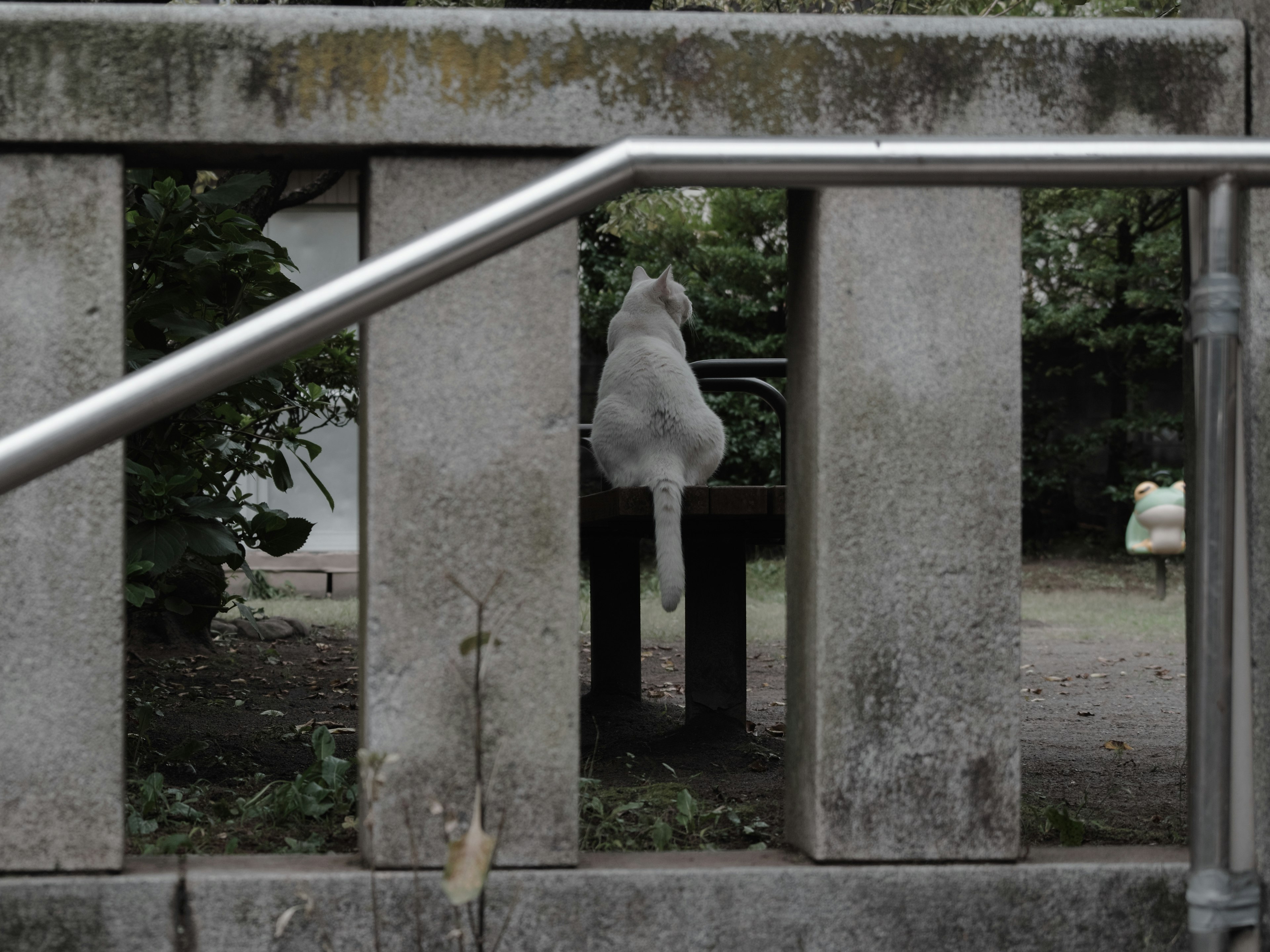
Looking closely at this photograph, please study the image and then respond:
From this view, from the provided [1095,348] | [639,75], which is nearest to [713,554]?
[639,75]

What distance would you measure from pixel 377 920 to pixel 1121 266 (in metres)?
11.9

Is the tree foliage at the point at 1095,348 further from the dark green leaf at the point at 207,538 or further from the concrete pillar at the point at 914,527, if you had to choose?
the concrete pillar at the point at 914,527

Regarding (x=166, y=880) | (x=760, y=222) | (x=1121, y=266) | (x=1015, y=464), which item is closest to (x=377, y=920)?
(x=166, y=880)

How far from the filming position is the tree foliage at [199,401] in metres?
3.09

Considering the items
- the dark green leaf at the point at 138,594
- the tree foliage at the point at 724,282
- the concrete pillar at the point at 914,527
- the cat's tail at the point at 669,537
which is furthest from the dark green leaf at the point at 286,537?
the tree foliage at the point at 724,282

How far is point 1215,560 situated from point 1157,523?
8559mm

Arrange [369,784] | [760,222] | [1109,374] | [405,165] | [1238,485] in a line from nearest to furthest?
[1238,485] → [369,784] → [405,165] → [760,222] → [1109,374]

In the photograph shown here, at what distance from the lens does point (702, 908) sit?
177 cm

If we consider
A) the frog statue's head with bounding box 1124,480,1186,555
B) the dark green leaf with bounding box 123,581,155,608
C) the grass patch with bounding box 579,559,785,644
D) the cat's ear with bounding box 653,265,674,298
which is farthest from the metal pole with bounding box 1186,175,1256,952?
the frog statue's head with bounding box 1124,480,1186,555

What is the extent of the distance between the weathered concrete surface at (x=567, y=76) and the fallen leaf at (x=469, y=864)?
99 centimetres

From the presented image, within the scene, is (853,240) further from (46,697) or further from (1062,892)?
(46,697)

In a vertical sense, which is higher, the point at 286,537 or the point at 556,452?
the point at 556,452

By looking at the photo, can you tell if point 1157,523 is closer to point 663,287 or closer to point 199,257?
point 663,287

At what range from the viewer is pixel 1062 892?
1812 millimetres
